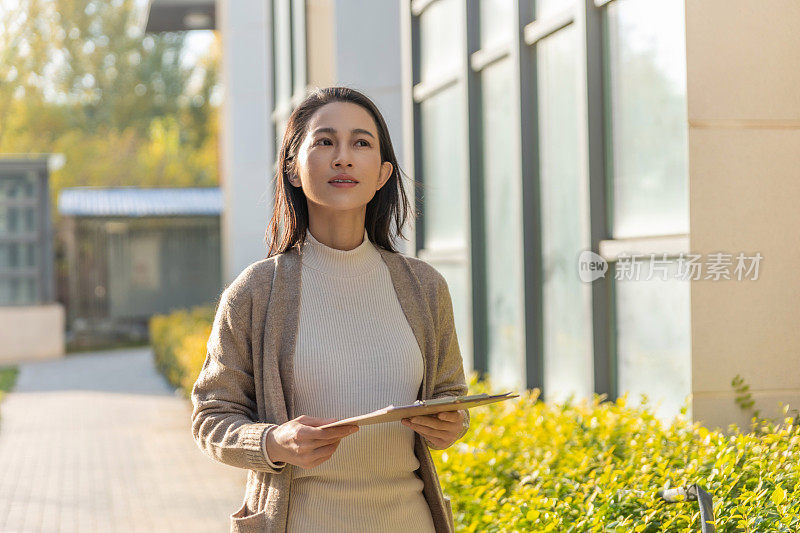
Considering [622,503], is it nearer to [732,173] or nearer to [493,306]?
[732,173]

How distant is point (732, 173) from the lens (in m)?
4.14

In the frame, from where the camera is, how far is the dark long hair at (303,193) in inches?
96.0

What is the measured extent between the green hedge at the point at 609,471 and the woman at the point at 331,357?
100cm

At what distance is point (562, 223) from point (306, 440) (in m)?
3.79

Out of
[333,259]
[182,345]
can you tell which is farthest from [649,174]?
[182,345]

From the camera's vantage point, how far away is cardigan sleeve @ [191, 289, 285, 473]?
7.36ft

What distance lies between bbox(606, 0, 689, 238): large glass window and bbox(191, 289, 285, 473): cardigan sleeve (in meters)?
2.55

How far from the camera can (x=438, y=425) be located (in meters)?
2.23

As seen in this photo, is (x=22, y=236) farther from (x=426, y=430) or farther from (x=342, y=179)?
(x=426, y=430)

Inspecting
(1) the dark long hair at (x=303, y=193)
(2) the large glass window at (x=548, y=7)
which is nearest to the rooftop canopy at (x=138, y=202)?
(2) the large glass window at (x=548, y=7)

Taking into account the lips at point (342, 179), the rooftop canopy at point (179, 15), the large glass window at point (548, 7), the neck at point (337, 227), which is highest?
the rooftop canopy at point (179, 15)

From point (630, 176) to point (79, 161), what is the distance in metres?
31.3

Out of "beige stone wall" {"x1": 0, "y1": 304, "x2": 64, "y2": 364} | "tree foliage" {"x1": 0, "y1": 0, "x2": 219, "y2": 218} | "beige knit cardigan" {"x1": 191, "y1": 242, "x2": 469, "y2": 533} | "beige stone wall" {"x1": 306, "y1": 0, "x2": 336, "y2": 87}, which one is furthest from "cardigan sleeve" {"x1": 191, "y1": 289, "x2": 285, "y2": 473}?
"tree foliage" {"x1": 0, "y1": 0, "x2": 219, "y2": 218}

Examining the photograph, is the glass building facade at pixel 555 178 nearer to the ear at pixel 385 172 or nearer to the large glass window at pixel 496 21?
the large glass window at pixel 496 21
